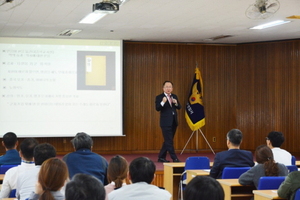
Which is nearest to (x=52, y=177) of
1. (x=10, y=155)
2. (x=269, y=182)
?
(x=269, y=182)

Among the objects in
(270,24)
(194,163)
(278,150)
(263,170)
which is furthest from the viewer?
(270,24)

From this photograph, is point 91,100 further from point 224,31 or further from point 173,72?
Result: point 224,31

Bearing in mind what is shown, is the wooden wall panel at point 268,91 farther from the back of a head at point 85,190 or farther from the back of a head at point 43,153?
the back of a head at point 85,190

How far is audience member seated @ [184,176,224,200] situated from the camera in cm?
191

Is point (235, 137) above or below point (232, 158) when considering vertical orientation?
above

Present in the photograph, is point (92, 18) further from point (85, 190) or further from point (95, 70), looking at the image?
point (85, 190)

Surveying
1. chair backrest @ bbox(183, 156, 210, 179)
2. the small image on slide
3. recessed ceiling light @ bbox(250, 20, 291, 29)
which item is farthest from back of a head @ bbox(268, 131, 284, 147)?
the small image on slide

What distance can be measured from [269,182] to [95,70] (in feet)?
22.8

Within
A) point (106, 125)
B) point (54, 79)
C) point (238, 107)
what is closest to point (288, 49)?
point (238, 107)

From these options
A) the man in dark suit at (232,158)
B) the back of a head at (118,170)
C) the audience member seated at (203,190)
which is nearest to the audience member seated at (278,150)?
the man in dark suit at (232,158)

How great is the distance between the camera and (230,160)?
17.4 feet

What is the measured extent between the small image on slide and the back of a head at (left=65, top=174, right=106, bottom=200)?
28.9 ft

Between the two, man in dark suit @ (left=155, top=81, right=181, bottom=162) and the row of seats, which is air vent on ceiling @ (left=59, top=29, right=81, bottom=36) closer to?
man in dark suit @ (left=155, top=81, right=181, bottom=162)

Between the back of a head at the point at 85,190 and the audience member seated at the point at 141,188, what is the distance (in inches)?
37.5
